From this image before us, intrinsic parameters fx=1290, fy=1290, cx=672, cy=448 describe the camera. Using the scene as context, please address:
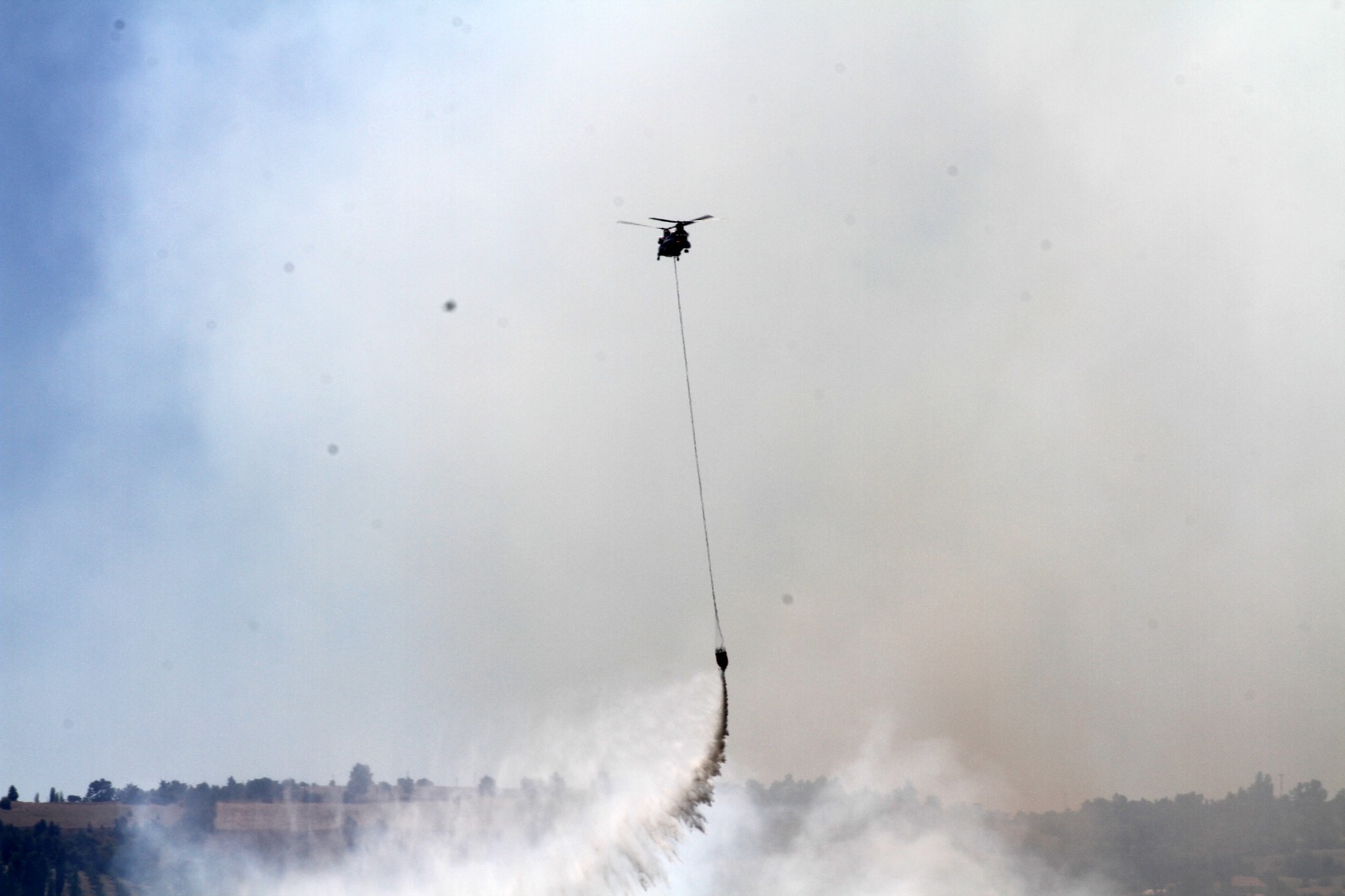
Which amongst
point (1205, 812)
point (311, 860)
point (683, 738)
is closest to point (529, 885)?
point (683, 738)

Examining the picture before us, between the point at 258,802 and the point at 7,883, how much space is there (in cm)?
2663

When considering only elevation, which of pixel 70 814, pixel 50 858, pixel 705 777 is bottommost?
pixel 705 777

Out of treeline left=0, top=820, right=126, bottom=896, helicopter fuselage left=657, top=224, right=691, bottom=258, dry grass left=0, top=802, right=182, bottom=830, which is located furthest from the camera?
dry grass left=0, top=802, right=182, bottom=830

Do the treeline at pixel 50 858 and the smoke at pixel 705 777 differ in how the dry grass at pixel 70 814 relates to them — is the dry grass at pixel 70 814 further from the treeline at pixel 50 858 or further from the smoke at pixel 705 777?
the smoke at pixel 705 777

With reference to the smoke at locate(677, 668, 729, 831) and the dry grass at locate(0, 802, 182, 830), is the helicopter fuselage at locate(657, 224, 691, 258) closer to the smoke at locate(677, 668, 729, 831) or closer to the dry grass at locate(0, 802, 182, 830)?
the smoke at locate(677, 668, 729, 831)

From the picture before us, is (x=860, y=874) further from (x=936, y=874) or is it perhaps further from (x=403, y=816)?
(x=403, y=816)

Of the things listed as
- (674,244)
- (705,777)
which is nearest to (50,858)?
(705,777)

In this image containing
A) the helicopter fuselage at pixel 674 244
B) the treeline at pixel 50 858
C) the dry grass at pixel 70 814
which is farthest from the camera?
the dry grass at pixel 70 814

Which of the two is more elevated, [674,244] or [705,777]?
[674,244]

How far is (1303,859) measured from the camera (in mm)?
142000

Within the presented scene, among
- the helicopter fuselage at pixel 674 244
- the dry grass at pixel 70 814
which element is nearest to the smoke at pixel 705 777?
the helicopter fuselage at pixel 674 244

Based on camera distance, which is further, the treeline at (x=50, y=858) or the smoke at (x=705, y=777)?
the treeline at (x=50, y=858)


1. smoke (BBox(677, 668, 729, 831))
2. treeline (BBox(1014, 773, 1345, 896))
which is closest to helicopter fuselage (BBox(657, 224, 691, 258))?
smoke (BBox(677, 668, 729, 831))

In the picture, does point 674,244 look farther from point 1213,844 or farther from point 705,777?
point 1213,844
